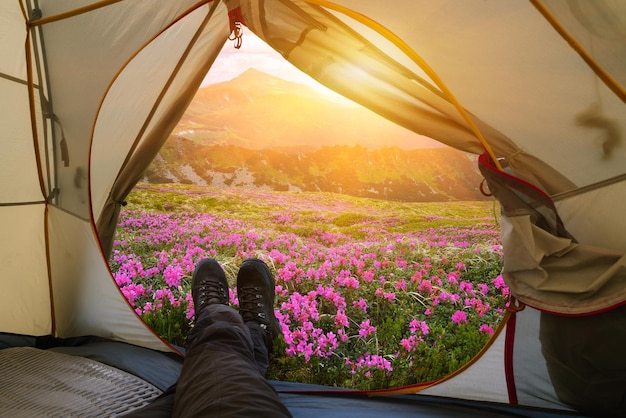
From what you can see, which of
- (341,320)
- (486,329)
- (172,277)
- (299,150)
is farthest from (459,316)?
(299,150)

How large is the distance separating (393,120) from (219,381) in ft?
2.94

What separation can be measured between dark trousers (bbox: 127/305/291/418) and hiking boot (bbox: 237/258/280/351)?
37 centimetres

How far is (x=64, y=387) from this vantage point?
134 cm

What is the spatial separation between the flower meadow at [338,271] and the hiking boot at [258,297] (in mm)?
92

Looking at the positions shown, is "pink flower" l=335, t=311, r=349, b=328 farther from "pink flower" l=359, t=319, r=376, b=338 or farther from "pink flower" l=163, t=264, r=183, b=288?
"pink flower" l=163, t=264, r=183, b=288

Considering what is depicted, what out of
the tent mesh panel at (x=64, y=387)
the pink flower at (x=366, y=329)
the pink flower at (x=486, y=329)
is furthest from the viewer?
the pink flower at (x=366, y=329)

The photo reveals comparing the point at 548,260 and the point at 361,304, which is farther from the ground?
the point at 548,260

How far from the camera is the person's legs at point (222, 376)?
88cm

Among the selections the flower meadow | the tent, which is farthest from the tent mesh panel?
the flower meadow

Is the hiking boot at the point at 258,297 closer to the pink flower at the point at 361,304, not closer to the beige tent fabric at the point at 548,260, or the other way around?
the pink flower at the point at 361,304

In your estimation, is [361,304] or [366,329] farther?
[361,304]

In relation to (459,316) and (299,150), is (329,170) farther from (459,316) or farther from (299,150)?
(459,316)

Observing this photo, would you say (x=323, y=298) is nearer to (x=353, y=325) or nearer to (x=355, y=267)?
(x=353, y=325)

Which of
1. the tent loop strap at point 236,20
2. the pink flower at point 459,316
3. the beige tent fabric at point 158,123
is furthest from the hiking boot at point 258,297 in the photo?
the tent loop strap at point 236,20
